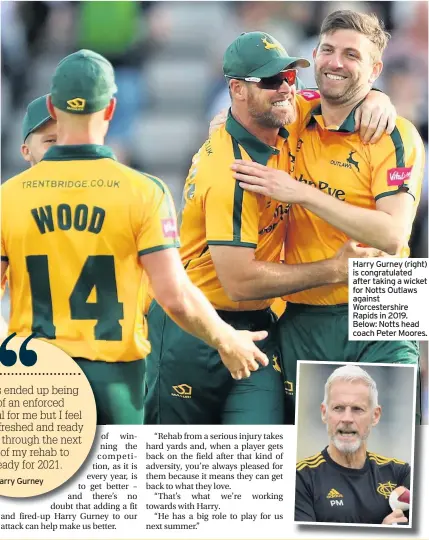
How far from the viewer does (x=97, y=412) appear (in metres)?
4.53

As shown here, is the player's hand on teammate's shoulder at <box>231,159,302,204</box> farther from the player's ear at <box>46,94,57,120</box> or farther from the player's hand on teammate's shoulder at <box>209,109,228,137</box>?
the player's ear at <box>46,94,57,120</box>

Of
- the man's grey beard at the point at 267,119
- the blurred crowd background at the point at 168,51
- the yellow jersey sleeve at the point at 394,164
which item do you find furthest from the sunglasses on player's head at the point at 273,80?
the yellow jersey sleeve at the point at 394,164

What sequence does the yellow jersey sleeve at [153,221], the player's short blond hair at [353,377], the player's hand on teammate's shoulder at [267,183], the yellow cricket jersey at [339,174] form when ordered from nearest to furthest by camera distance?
the yellow jersey sleeve at [153,221] < the player's hand on teammate's shoulder at [267,183] < the yellow cricket jersey at [339,174] < the player's short blond hair at [353,377]

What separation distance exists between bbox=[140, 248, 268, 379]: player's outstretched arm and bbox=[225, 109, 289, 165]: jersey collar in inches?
25.0

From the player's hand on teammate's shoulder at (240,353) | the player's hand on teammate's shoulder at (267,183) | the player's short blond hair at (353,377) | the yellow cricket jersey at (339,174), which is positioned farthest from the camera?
the player's short blond hair at (353,377)

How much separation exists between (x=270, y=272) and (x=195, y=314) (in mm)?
466

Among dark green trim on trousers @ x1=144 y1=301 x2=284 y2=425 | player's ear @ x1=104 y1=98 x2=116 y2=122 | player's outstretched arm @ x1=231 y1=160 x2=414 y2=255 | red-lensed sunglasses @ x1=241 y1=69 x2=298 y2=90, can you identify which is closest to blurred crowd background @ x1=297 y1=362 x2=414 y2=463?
dark green trim on trousers @ x1=144 y1=301 x2=284 y2=425

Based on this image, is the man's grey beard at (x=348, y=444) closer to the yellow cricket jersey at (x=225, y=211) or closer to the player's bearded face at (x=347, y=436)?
the player's bearded face at (x=347, y=436)

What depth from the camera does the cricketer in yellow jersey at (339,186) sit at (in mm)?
4477

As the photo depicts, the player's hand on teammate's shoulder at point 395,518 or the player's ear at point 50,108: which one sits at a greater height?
the player's ear at point 50,108

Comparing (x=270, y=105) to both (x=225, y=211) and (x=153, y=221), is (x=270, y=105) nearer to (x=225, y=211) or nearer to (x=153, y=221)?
(x=225, y=211)

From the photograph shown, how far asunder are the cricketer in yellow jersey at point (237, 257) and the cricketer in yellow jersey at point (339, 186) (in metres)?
0.08

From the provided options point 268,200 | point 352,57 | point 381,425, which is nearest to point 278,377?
point 381,425

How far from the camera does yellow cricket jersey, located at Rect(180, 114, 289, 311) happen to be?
4.45 m
